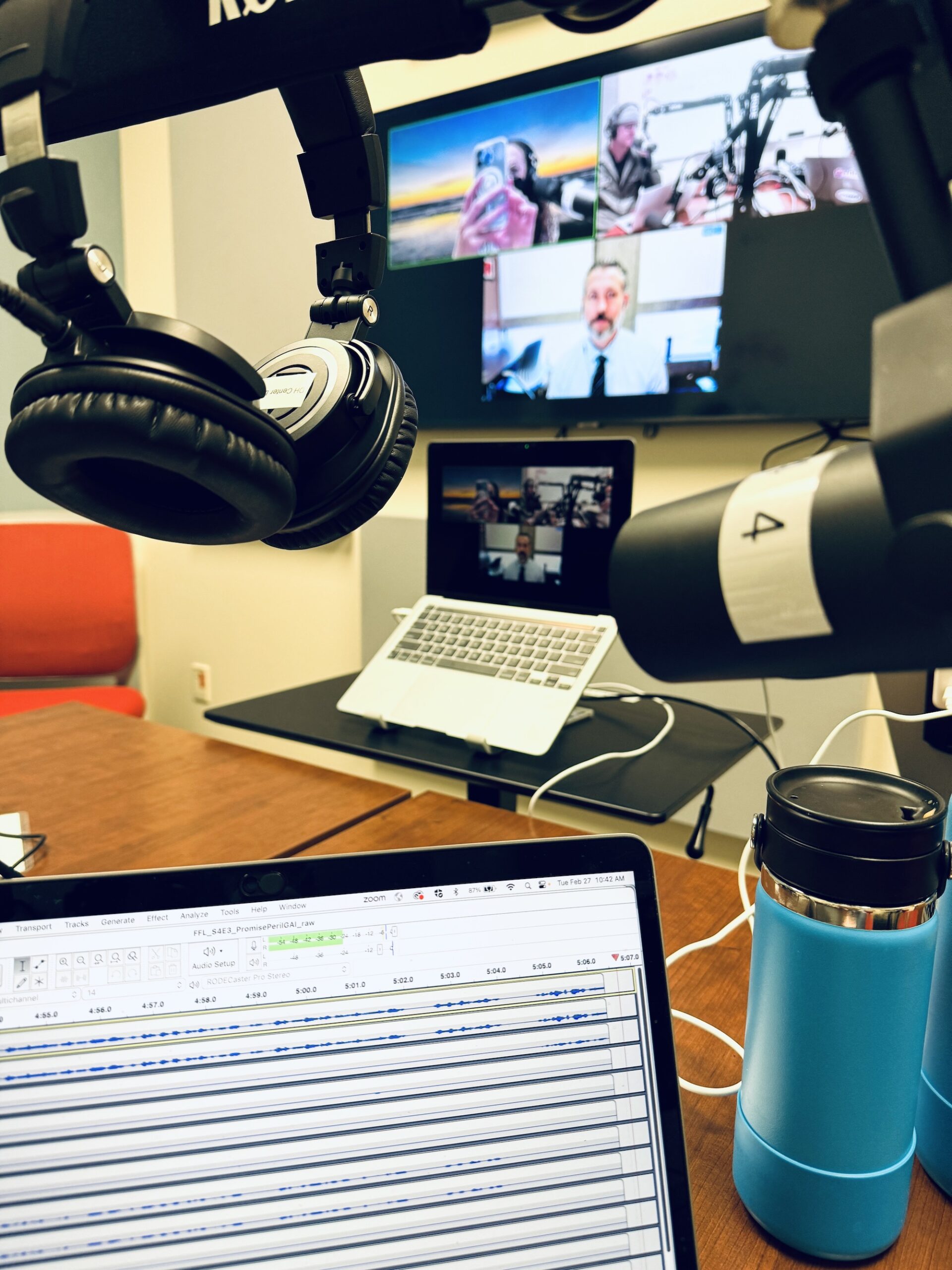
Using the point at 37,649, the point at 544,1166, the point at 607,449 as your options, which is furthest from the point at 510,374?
the point at 544,1166

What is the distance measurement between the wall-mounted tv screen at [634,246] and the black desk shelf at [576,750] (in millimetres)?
607

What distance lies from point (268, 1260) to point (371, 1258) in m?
0.04

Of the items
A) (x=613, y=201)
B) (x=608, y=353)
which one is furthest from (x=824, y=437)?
(x=613, y=201)

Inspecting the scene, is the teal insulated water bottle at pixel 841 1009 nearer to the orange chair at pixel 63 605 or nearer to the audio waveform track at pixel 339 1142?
the audio waveform track at pixel 339 1142

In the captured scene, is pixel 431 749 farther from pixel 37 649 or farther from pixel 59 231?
pixel 37 649

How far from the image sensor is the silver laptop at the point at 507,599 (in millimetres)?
945

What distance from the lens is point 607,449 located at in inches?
40.2

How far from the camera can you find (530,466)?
1.08 metres

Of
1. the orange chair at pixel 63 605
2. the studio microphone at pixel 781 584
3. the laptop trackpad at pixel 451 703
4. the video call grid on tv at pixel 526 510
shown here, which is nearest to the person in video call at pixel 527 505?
the video call grid on tv at pixel 526 510

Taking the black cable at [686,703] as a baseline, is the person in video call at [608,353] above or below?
above

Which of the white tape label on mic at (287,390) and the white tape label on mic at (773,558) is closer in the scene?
the white tape label on mic at (773,558)

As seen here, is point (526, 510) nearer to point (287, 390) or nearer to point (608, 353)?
point (608, 353)

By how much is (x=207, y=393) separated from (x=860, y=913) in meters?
0.34

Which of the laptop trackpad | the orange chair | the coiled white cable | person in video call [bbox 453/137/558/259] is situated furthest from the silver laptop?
the orange chair
